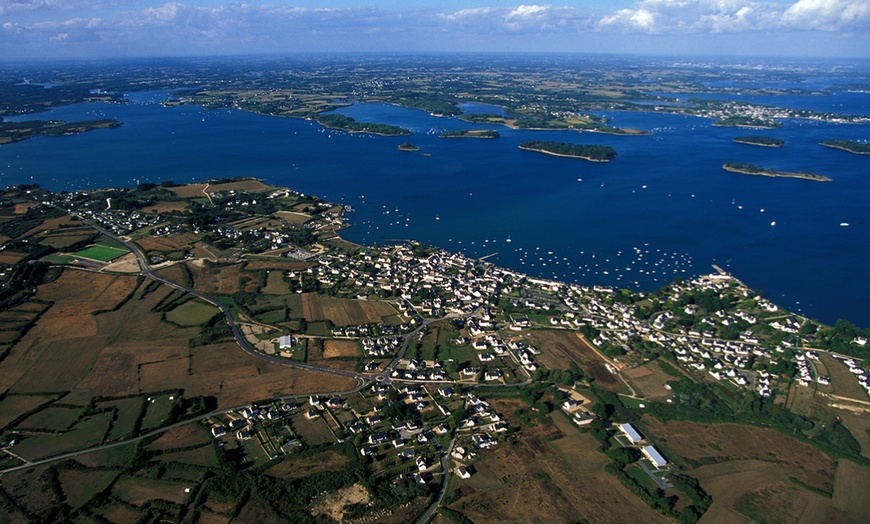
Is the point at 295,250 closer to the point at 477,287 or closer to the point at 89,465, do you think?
the point at 477,287

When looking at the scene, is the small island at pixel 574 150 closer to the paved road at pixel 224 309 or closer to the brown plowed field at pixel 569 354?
the brown plowed field at pixel 569 354

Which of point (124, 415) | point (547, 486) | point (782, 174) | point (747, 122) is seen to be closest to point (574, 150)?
point (782, 174)

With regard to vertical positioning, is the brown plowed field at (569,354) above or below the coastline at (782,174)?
below

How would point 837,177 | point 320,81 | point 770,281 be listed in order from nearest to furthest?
point 770,281 < point 837,177 < point 320,81

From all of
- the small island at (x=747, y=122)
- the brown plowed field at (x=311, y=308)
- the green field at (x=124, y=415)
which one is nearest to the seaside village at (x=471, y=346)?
the brown plowed field at (x=311, y=308)

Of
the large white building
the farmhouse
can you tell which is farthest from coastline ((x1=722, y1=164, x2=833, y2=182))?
the farmhouse

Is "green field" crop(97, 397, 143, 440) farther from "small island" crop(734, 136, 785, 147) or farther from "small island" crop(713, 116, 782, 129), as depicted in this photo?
"small island" crop(713, 116, 782, 129)

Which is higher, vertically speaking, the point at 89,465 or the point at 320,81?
the point at 320,81

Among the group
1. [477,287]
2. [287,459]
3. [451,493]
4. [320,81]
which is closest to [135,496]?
[287,459]
